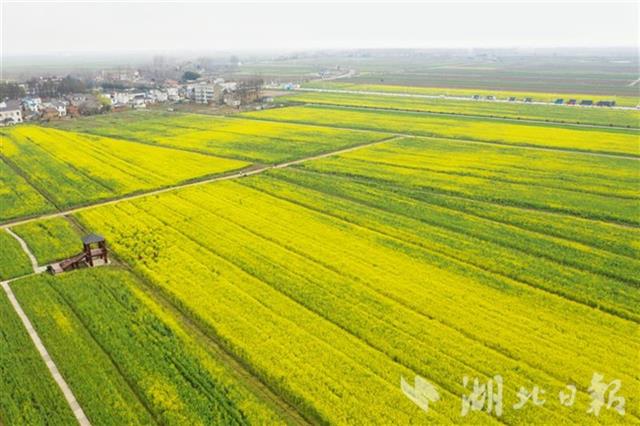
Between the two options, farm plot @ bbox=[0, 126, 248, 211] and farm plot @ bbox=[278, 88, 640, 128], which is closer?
farm plot @ bbox=[0, 126, 248, 211]

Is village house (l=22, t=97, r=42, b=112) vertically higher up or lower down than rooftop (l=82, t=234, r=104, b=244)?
higher up

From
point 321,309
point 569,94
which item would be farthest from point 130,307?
point 569,94

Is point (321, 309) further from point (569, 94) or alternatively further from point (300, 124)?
point (569, 94)

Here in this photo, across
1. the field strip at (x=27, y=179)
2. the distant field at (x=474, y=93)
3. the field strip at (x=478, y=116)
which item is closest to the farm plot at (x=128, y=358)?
the field strip at (x=27, y=179)

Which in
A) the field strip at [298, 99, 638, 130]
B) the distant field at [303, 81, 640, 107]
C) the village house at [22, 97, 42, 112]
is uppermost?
the distant field at [303, 81, 640, 107]

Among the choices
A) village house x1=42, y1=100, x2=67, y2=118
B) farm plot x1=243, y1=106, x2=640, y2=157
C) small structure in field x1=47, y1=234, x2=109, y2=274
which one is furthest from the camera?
village house x1=42, y1=100, x2=67, y2=118

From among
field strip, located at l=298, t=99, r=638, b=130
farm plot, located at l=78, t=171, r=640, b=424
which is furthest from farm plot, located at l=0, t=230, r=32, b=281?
field strip, located at l=298, t=99, r=638, b=130

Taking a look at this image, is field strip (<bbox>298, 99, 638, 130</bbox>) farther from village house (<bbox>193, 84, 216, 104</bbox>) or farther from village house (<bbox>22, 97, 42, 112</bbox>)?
village house (<bbox>22, 97, 42, 112</bbox>)
